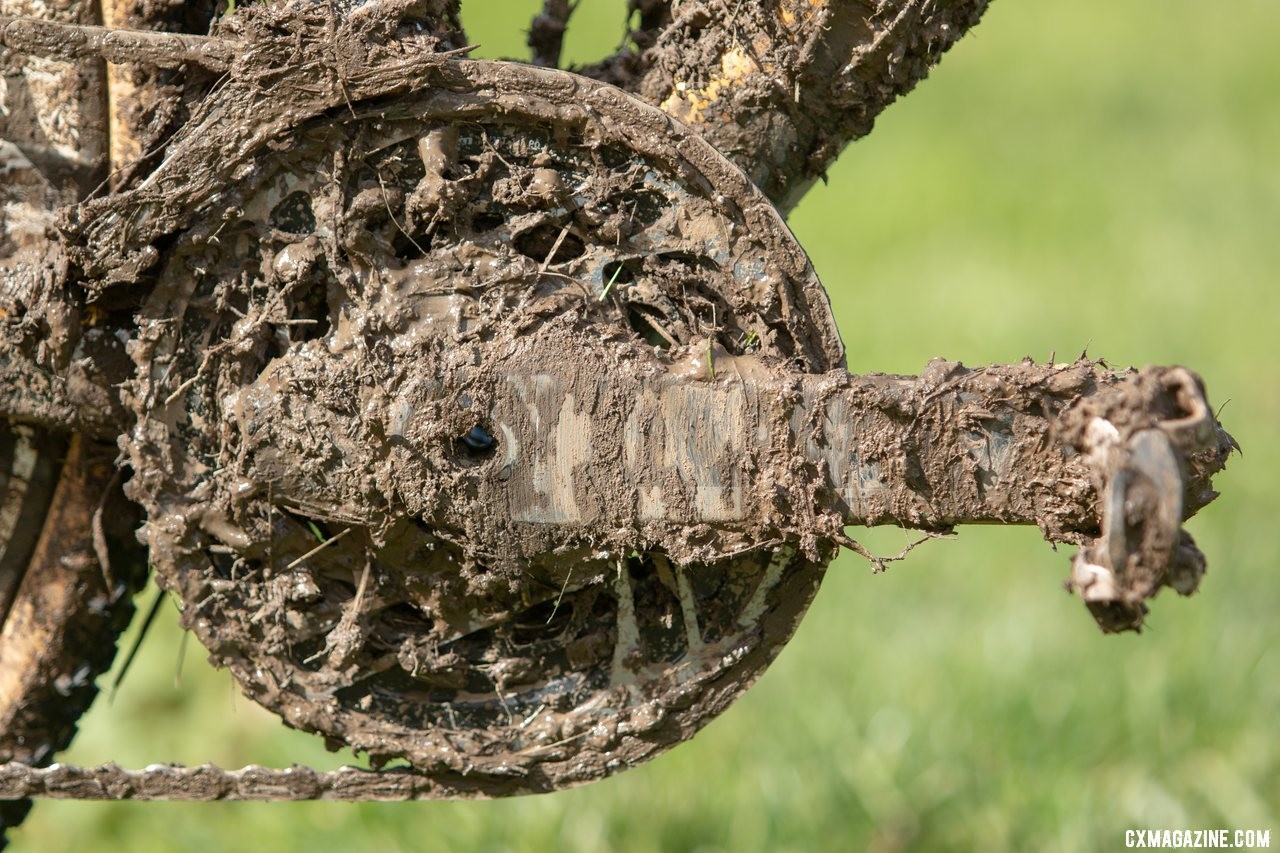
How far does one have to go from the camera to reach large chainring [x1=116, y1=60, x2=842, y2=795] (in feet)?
3.97

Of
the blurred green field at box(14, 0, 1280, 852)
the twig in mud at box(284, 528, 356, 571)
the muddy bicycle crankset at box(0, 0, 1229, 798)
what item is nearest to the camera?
the muddy bicycle crankset at box(0, 0, 1229, 798)

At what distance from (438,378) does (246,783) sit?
1.66ft

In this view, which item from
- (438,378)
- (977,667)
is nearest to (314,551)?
(438,378)

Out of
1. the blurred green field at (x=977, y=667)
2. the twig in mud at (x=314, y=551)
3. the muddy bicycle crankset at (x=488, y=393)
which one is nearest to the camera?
the muddy bicycle crankset at (x=488, y=393)

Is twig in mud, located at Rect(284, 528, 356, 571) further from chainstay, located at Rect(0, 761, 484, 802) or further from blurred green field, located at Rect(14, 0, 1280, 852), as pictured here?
blurred green field, located at Rect(14, 0, 1280, 852)

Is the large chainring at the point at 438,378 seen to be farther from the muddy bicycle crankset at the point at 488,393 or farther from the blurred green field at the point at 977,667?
the blurred green field at the point at 977,667

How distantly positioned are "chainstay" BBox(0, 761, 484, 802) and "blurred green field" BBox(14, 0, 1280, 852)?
0.99 m

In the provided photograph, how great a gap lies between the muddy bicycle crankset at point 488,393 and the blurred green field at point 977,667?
58 cm

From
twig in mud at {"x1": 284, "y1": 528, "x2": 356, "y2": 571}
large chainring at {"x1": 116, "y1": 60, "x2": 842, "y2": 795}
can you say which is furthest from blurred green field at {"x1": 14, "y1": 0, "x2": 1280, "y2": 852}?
twig in mud at {"x1": 284, "y1": 528, "x2": 356, "y2": 571}

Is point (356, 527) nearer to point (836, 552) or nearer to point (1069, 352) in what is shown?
point (836, 552)

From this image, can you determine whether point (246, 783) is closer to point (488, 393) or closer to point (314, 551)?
point (314, 551)

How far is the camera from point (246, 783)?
1383 millimetres

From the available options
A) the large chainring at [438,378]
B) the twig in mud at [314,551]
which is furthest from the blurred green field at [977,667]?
the twig in mud at [314,551]

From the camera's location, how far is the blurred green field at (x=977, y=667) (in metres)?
2.41
